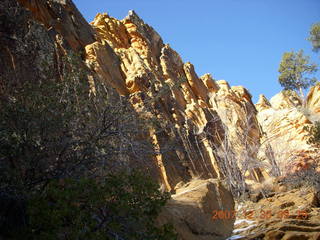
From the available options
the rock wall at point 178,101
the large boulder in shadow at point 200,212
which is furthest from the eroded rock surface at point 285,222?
the rock wall at point 178,101

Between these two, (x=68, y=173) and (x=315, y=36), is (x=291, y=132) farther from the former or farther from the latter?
(x=68, y=173)

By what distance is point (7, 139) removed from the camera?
502cm

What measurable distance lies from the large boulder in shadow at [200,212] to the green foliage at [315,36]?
943 inches

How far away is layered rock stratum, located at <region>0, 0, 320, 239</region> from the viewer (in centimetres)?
774

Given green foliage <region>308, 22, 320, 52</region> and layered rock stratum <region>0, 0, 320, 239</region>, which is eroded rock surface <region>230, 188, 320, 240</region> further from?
green foliage <region>308, 22, 320, 52</region>

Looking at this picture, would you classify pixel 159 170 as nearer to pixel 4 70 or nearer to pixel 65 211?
pixel 4 70

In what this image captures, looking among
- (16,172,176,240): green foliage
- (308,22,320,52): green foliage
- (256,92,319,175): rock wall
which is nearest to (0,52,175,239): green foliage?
(16,172,176,240): green foliage

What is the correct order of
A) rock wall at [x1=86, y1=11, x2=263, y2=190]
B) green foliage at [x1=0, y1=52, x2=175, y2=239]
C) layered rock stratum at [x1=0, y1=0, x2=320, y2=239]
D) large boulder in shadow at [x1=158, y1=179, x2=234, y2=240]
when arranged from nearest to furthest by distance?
green foliage at [x1=0, y1=52, x2=175, y2=239] < large boulder in shadow at [x1=158, y1=179, x2=234, y2=240] < layered rock stratum at [x1=0, y1=0, x2=320, y2=239] < rock wall at [x1=86, y1=11, x2=263, y2=190]

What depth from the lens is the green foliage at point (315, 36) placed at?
2692cm

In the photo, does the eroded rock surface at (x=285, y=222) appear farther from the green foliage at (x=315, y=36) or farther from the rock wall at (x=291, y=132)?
the green foliage at (x=315, y=36)

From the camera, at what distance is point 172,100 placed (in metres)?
21.0

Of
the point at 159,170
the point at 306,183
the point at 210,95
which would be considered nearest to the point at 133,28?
the point at 210,95

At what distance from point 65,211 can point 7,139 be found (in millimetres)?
1791

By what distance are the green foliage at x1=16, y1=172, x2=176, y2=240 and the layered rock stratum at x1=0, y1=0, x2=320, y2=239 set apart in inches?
50.9
